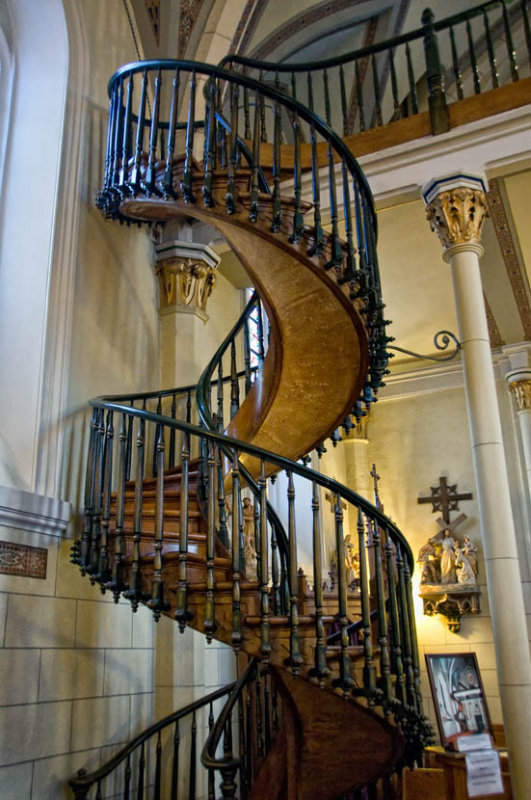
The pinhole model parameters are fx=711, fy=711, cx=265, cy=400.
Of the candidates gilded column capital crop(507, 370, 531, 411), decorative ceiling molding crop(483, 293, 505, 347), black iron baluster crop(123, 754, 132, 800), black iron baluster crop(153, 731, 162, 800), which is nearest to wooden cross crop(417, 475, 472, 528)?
gilded column capital crop(507, 370, 531, 411)

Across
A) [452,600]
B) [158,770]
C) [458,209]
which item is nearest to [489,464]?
[458,209]

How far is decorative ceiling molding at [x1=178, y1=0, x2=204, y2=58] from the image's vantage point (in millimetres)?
6301

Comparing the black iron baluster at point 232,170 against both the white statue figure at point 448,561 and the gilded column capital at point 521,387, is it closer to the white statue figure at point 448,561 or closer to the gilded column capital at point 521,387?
the gilded column capital at point 521,387

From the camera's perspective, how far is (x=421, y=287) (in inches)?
339

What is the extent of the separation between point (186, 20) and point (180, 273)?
2342 mm

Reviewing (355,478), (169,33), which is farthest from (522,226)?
(355,478)

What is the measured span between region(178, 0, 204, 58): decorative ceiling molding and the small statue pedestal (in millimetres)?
6753

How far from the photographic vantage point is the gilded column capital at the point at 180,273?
5.96 metres

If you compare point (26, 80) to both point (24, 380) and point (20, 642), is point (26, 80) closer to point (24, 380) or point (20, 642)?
point (24, 380)

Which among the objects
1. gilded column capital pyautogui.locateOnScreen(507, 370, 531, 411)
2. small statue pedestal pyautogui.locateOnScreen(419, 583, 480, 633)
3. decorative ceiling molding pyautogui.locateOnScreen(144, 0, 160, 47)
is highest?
decorative ceiling molding pyautogui.locateOnScreen(144, 0, 160, 47)

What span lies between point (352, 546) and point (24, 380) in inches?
255

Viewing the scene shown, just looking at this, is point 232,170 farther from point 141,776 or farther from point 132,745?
point 141,776

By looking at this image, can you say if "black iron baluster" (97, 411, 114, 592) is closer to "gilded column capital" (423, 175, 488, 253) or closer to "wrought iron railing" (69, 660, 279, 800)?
"wrought iron railing" (69, 660, 279, 800)

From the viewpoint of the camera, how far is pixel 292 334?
4.57 meters
